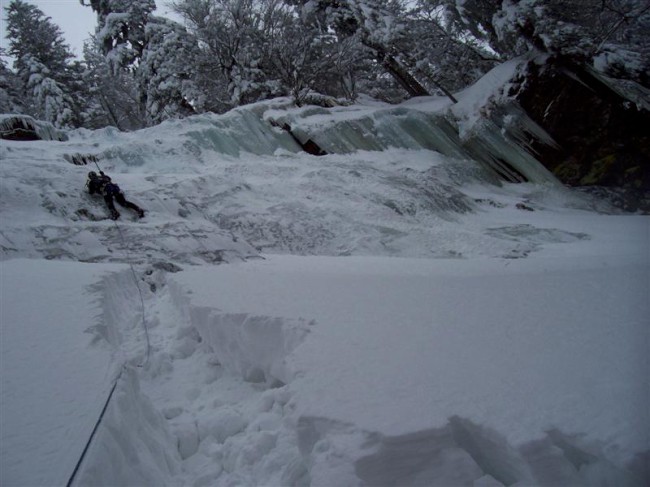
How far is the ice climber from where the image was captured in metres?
7.62

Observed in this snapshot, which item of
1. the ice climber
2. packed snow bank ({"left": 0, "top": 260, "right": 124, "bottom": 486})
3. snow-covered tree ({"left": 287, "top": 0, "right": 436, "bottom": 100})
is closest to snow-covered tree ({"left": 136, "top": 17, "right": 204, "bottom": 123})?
snow-covered tree ({"left": 287, "top": 0, "right": 436, "bottom": 100})

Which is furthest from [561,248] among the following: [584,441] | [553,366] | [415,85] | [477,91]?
[415,85]

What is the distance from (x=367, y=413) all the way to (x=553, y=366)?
1.23m

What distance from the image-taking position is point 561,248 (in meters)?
7.17

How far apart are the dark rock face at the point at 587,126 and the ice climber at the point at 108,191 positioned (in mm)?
13059

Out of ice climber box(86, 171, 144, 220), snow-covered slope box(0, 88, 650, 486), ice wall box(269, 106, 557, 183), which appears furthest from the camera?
ice wall box(269, 106, 557, 183)

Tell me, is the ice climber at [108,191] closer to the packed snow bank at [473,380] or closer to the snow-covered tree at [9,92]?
the packed snow bank at [473,380]

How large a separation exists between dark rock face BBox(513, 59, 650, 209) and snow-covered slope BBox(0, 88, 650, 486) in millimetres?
4994

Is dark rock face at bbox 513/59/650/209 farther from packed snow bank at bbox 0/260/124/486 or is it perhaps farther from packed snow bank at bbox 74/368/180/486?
packed snow bank at bbox 0/260/124/486

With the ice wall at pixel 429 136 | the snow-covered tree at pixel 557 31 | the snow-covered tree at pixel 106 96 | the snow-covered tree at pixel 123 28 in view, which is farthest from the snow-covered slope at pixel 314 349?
the snow-covered tree at pixel 106 96

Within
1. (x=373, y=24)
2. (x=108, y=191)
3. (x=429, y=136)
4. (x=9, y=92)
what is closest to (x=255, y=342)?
(x=108, y=191)

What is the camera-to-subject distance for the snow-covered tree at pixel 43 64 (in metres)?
18.7

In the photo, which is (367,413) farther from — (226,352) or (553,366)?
(226,352)

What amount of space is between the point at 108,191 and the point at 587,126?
47.9 feet
